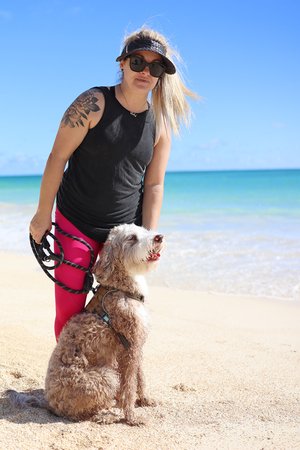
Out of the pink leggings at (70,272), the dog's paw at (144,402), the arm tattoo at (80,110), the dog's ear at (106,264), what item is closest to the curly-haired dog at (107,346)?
the dog's ear at (106,264)

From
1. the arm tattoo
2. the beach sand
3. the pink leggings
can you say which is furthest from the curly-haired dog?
the arm tattoo

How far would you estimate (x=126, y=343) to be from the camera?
3668 mm

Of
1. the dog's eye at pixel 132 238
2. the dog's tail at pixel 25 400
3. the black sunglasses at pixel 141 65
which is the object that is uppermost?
the black sunglasses at pixel 141 65

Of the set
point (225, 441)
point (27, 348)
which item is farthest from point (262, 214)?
point (225, 441)

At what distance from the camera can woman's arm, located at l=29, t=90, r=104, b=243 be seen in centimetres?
373

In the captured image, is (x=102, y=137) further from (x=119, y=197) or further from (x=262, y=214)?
(x=262, y=214)

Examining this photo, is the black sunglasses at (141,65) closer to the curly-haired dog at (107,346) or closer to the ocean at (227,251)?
the curly-haired dog at (107,346)

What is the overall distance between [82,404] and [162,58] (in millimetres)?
2386

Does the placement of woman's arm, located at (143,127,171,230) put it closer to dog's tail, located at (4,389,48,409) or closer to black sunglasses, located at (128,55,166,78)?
black sunglasses, located at (128,55,166,78)

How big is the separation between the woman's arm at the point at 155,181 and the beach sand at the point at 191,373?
1397 millimetres

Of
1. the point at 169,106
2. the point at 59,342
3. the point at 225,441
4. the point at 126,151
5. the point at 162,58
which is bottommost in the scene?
the point at 225,441

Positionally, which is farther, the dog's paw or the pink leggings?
the dog's paw

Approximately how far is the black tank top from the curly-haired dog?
263 millimetres

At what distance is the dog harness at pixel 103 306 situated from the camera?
3.67 metres
